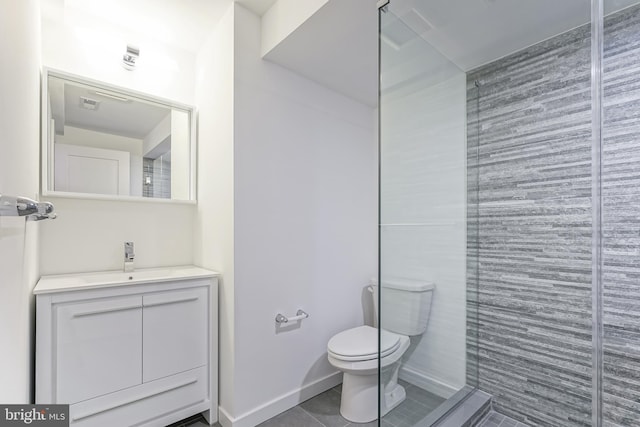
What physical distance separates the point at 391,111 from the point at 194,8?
131cm

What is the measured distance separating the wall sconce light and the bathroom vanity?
1300mm

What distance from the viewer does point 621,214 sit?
1.34m

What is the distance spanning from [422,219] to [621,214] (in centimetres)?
84

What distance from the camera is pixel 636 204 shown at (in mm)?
1309

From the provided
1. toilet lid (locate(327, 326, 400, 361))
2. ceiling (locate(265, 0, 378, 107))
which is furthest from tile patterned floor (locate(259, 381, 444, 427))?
ceiling (locate(265, 0, 378, 107))

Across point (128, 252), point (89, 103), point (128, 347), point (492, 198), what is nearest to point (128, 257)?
point (128, 252)

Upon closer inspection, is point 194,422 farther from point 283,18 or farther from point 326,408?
point 283,18

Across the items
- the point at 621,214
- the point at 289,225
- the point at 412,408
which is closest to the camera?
the point at 621,214

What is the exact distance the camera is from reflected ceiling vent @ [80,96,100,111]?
178 cm

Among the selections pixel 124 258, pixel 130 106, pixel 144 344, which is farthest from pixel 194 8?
pixel 144 344

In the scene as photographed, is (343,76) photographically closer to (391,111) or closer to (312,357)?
(391,111)

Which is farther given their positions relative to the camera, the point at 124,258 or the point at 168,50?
the point at 168,50

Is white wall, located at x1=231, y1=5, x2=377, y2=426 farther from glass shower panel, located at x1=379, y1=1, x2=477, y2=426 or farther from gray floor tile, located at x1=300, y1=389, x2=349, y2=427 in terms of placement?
glass shower panel, located at x1=379, y1=1, x2=477, y2=426

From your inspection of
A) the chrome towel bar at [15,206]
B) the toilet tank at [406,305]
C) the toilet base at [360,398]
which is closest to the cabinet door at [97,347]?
the chrome towel bar at [15,206]
